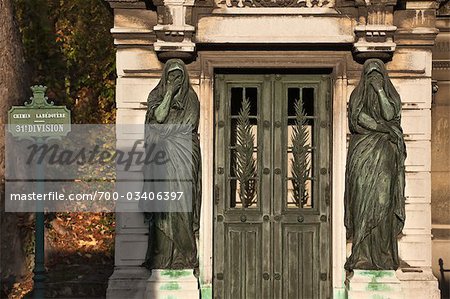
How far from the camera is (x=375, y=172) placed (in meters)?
11.4

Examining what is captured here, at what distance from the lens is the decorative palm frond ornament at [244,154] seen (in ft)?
38.9

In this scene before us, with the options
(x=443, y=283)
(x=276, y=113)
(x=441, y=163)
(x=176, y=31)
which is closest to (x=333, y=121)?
(x=276, y=113)

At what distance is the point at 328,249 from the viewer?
1184 centimetres

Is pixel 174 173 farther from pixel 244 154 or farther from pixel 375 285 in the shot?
pixel 375 285

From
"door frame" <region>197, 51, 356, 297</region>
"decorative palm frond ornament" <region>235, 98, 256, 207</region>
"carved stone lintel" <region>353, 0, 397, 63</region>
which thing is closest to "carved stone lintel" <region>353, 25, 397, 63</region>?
"carved stone lintel" <region>353, 0, 397, 63</region>

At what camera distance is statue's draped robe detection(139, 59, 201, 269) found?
11.4m

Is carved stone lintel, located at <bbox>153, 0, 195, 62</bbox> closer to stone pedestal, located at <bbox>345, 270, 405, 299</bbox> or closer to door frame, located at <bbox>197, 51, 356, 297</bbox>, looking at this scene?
door frame, located at <bbox>197, 51, 356, 297</bbox>

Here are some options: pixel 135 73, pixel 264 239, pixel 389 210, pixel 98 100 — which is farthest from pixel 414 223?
pixel 98 100

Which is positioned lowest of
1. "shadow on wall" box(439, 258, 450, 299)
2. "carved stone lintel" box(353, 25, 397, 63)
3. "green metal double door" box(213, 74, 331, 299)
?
"shadow on wall" box(439, 258, 450, 299)

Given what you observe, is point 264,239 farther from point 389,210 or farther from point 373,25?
point 373,25

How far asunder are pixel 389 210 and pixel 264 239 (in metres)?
1.45

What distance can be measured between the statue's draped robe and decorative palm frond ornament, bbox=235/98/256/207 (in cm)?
62

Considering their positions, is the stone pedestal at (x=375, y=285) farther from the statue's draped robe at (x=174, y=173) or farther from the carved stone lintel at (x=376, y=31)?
the carved stone lintel at (x=376, y=31)

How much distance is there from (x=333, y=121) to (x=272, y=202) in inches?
44.7
